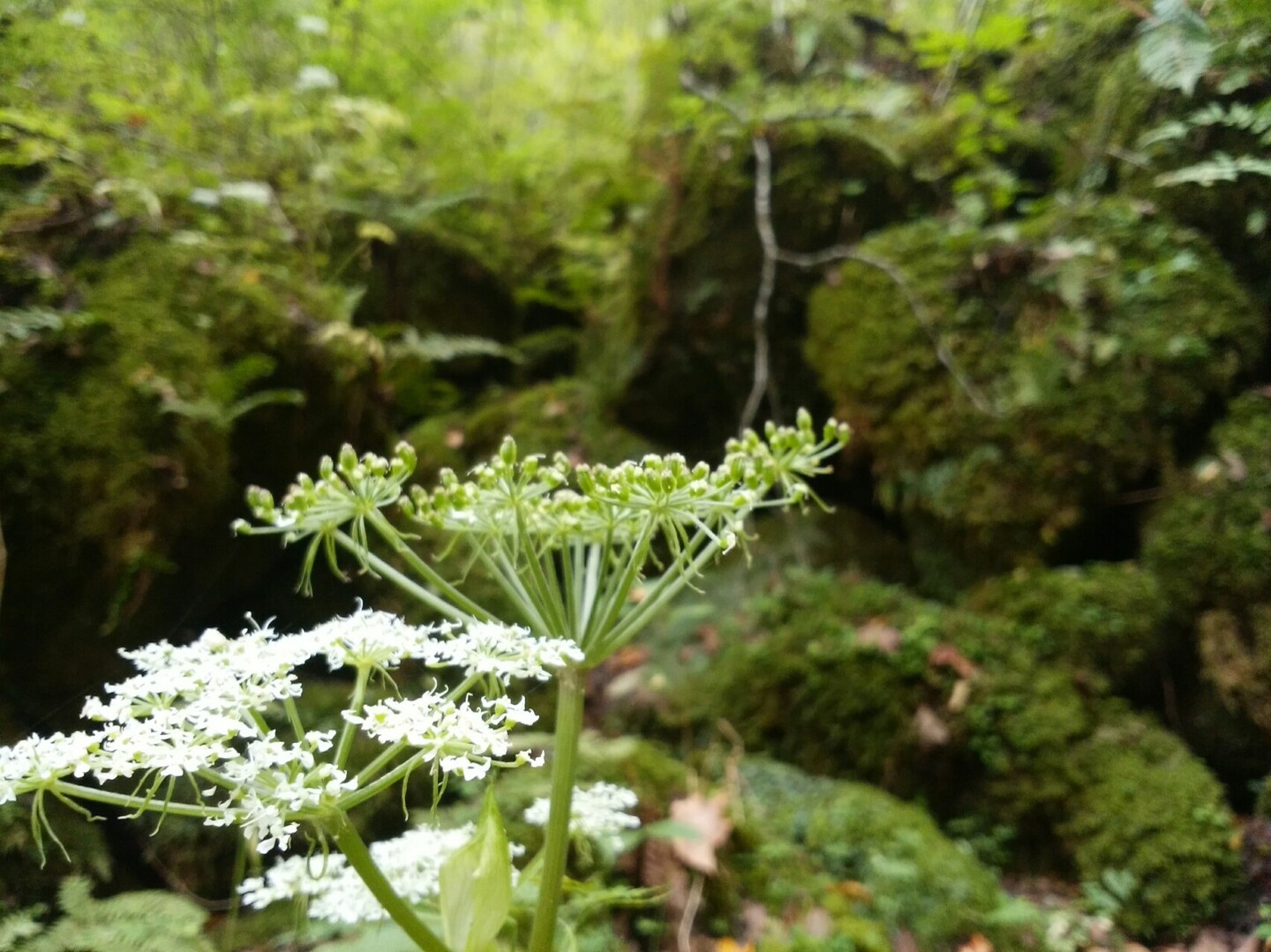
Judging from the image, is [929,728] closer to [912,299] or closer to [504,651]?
[912,299]

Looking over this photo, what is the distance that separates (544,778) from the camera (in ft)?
7.72

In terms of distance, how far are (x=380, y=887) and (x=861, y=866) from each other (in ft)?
6.24

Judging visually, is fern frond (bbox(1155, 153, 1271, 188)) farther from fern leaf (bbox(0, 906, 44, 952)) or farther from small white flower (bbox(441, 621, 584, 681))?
fern leaf (bbox(0, 906, 44, 952))

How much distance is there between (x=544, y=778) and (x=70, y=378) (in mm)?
2278

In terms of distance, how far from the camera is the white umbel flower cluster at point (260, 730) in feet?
3.19

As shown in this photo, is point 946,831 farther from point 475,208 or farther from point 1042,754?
point 475,208

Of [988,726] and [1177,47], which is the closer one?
[1177,47]

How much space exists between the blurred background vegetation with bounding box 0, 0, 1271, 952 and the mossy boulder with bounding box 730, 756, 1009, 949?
0.7 inches

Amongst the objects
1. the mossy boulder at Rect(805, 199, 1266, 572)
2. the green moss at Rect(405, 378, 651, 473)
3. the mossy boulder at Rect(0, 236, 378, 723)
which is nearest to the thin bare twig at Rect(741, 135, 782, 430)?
the mossy boulder at Rect(805, 199, 1266, 572)

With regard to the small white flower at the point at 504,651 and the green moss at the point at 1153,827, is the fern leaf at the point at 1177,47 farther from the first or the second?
the small white flower at the point at 504,651

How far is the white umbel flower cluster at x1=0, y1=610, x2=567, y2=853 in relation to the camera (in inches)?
38.3

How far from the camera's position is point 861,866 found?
7.97ft

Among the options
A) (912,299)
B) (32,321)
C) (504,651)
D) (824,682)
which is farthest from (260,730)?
(912,299)

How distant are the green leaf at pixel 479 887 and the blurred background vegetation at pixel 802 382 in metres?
0.93
